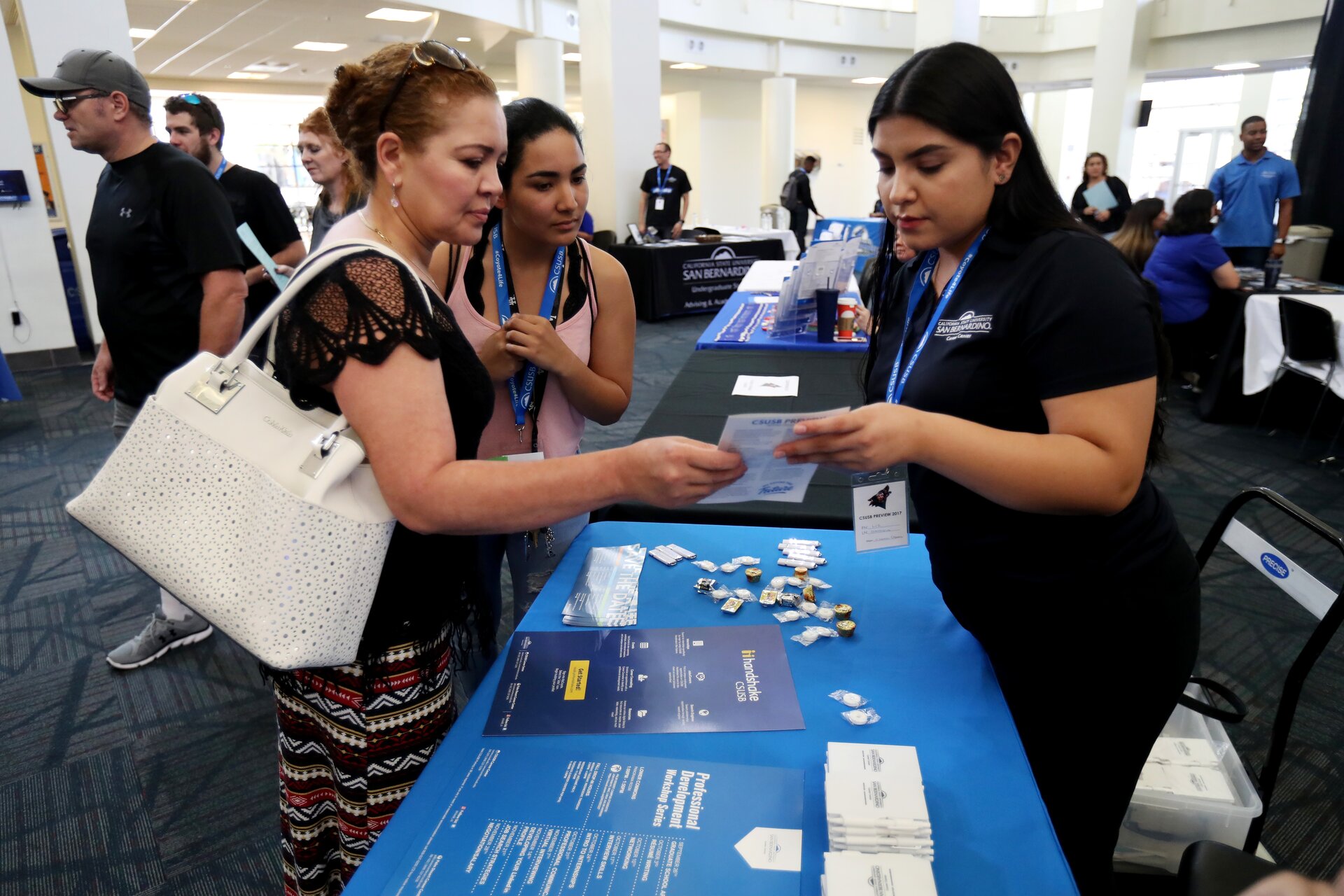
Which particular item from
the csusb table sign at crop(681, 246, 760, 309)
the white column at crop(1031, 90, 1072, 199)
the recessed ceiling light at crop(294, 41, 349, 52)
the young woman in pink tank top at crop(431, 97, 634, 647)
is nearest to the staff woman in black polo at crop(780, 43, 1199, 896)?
the young woman in pink tank top at crop(431, 97, 634, 647)

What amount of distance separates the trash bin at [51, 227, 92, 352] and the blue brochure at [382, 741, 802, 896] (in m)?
7.27

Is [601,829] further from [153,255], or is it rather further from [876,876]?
[153,255]

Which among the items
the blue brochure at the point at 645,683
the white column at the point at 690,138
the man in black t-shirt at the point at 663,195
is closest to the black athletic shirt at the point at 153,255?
the blue brochure at the point at 645,683

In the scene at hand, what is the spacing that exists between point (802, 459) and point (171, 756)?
6.85ft

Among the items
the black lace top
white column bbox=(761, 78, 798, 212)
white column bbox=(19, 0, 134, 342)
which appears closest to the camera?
the black lace top

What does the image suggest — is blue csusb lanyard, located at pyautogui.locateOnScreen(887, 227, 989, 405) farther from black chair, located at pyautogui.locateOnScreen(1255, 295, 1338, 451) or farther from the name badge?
black chair, located at pyautogui.locateOnScreen(1255, 295, 1338, 451)

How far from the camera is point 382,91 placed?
1.01 m

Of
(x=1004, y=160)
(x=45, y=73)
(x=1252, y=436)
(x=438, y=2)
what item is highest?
(x=438, y=2)

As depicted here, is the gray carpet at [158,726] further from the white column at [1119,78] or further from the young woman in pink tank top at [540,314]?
the white column at [1119,78]

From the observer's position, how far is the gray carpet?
1.84m

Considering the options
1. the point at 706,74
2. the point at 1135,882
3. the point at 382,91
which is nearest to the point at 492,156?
the point at 382,91

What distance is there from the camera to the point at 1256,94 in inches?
609

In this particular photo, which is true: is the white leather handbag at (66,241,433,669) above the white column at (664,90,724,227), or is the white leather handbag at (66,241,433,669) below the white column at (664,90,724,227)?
below

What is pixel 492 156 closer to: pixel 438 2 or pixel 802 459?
pixel 802 459
